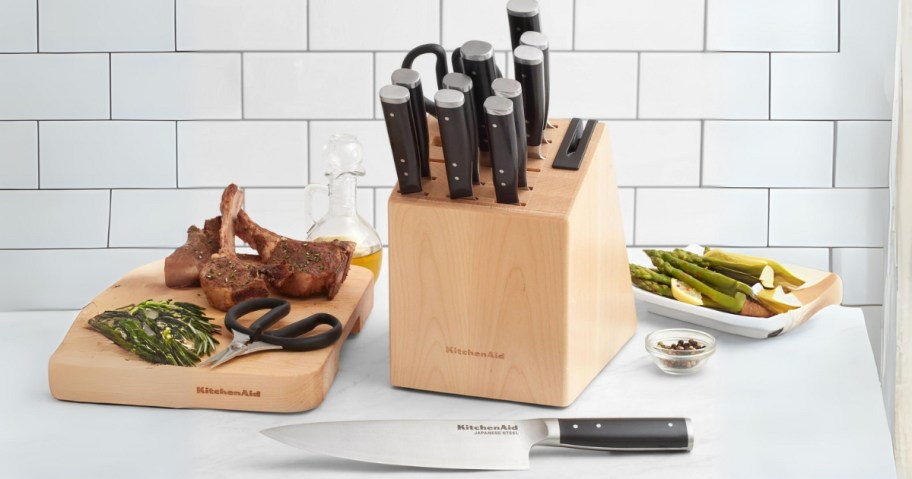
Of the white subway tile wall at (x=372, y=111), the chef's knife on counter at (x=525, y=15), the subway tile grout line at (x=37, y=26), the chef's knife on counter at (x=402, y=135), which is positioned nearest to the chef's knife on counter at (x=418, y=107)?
the chef's knife on counter at (x=402, y=135)

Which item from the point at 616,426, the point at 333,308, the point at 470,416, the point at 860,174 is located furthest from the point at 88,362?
the point at 860,174

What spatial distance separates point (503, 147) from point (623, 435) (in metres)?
0.28

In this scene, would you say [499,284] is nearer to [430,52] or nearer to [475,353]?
[475,353]

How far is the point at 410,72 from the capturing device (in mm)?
945

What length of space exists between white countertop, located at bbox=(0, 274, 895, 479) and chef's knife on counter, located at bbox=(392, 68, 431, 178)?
246 millimetres

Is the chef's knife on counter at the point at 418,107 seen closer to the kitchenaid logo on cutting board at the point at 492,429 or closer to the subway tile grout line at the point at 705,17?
the kitchenaid logo on cutting board at the point at 492,429

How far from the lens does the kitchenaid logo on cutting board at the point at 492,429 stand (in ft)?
2.94

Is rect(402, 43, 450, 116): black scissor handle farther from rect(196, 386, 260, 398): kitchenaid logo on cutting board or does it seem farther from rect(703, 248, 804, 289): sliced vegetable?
rect(703, 248, 804, 289): sliced vegetable

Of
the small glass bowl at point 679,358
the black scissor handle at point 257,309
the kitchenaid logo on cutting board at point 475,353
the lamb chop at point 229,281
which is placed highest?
the lamb chop at point 229,281

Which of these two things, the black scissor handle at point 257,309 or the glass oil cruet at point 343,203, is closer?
the black scissor handle at point 257,309

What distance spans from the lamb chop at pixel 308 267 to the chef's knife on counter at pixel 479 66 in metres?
0.28

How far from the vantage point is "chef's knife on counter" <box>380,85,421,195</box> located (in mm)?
904

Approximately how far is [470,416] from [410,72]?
34cm

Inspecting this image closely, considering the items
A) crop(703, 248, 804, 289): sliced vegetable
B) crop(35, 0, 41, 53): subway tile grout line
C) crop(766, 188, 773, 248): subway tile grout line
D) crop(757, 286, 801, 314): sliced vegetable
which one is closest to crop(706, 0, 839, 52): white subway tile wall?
crop(766, 188, 773, 248): subway tile grout line
